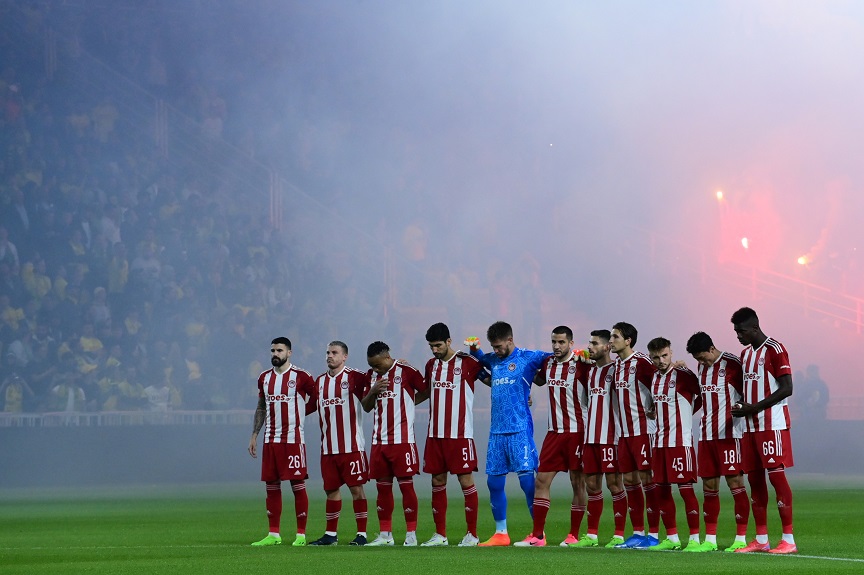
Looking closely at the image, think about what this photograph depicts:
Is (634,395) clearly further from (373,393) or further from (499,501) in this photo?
(373,393)

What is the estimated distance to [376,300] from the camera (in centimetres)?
2980

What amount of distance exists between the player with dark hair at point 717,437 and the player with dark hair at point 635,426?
50cm

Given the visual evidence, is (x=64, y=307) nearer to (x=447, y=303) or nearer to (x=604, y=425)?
(x=447, y=303)

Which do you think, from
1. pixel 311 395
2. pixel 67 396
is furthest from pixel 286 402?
pixel 67 396

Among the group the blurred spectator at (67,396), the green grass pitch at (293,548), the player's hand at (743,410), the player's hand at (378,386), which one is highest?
the blurred spectator at (67,396)

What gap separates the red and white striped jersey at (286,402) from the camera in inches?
425

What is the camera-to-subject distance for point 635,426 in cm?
979

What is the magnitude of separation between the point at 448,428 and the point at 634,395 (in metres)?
1.50

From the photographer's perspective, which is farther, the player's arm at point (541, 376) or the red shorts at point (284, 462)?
the red shorts at point (284, 462)

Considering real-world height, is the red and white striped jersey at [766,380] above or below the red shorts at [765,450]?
above

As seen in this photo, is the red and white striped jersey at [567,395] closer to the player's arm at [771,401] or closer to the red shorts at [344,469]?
the player's arm at [771,401]

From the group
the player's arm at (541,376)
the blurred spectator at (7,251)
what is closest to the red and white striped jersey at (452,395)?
the player's arm at (541,376)

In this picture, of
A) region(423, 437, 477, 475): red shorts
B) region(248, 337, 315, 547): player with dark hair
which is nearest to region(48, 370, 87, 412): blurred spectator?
region(248, 337, 315, 547): player with dark hair

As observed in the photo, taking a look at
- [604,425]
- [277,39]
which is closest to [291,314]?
[277,39]
